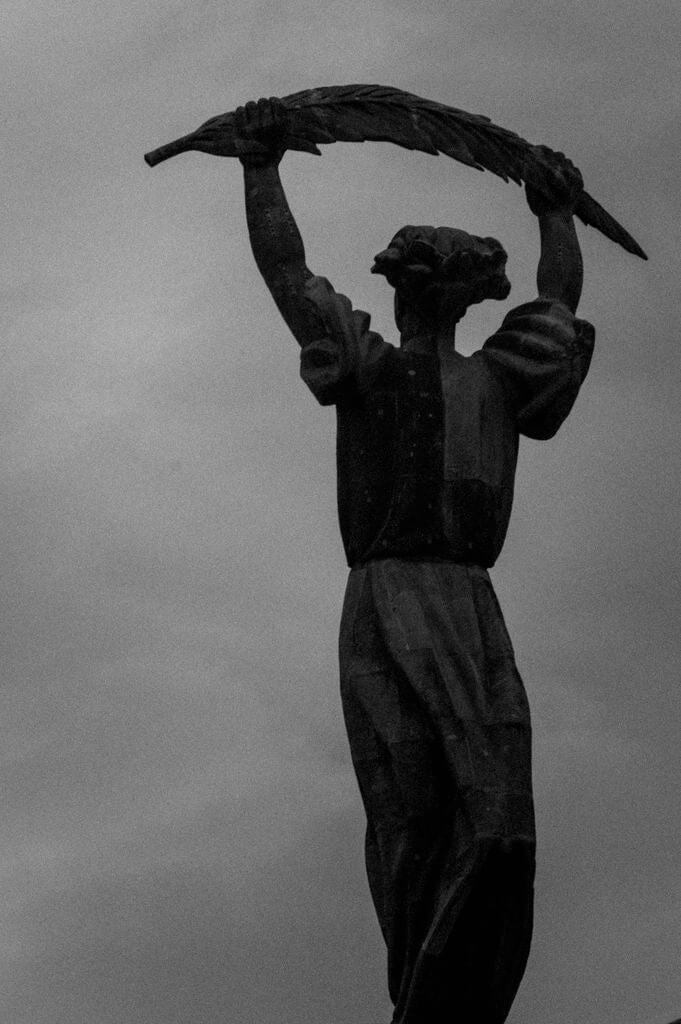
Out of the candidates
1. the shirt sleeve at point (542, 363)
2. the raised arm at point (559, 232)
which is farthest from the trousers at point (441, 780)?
the raised arm at point (559, 232)

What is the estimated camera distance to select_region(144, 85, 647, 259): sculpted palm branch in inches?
596

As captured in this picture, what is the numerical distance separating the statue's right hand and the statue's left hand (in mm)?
1572

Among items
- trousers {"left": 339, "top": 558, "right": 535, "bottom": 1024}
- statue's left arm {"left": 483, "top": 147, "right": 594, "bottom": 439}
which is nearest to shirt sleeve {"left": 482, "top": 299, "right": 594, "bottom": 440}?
statue's left arm {"left": 483, "top": 147, "right": 594, "bottom": 439}

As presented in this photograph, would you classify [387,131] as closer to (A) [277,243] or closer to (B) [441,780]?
(A) [277,243]

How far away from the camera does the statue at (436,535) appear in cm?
1400

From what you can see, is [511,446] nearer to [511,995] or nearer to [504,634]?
[504,634]

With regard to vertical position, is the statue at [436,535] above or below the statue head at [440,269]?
below

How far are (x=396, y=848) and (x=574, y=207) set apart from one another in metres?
4.17

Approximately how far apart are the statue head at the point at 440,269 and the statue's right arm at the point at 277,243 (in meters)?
0.50

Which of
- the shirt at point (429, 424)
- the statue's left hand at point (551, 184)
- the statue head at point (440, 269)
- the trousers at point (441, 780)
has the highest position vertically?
the statue's left hand at point (551, 184)

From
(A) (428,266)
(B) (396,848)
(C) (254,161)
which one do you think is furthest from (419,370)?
(B) (396,848)

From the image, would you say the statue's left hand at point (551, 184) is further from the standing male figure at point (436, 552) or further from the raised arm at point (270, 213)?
the raised arm at point (270, 213)

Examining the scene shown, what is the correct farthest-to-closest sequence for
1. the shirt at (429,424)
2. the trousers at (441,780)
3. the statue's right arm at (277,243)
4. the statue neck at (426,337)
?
the statue neck at (426,337) → the statue's right arm at (277,243) → the shirt at (429,424) → the trousers at (441,780)

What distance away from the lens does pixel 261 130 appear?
1509 centimetres
